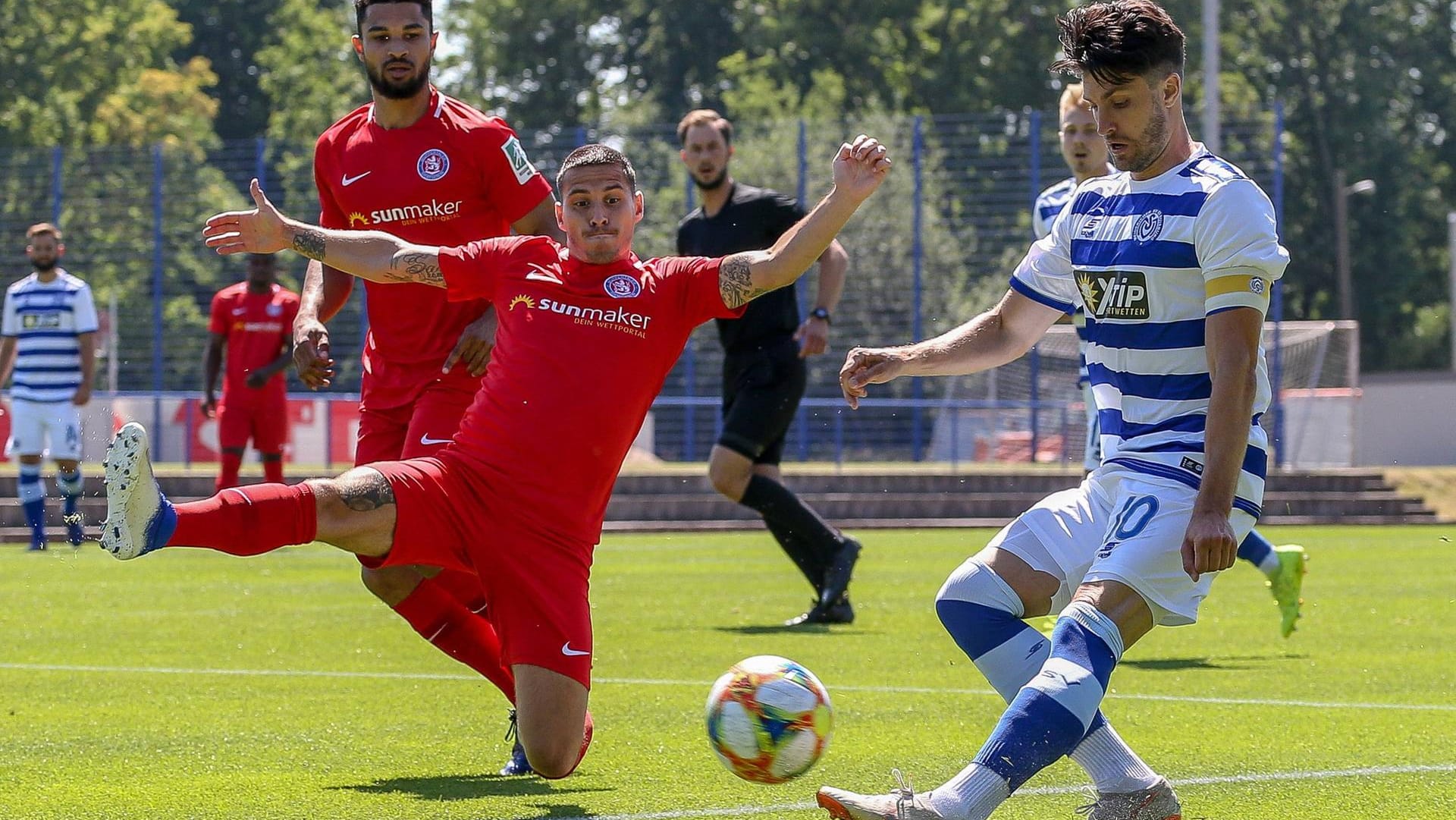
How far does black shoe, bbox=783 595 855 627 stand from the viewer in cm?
1005

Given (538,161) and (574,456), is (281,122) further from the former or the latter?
(574,456)

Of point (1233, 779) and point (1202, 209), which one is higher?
point (1202, 209)

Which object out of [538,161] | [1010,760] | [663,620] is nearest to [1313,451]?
[538,161]

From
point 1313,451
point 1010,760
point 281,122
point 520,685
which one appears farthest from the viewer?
point 281,122

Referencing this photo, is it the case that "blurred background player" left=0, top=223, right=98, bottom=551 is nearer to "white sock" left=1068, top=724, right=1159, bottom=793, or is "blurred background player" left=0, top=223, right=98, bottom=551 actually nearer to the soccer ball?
the soccer ball

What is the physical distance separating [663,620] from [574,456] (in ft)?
17.2

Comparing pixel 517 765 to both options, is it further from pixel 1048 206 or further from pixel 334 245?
pixel 1048 206

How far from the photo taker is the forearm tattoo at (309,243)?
5492mm

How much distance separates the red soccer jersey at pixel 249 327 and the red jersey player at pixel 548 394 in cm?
1028

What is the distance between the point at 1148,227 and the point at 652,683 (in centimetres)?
388

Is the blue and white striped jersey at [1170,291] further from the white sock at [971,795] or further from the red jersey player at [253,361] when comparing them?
the red jersey player at [253,361]

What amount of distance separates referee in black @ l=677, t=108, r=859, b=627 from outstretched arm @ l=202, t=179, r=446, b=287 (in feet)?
15.0

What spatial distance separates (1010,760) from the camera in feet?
13.4

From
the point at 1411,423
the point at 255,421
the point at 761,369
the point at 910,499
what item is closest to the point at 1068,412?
the point at 910,499
